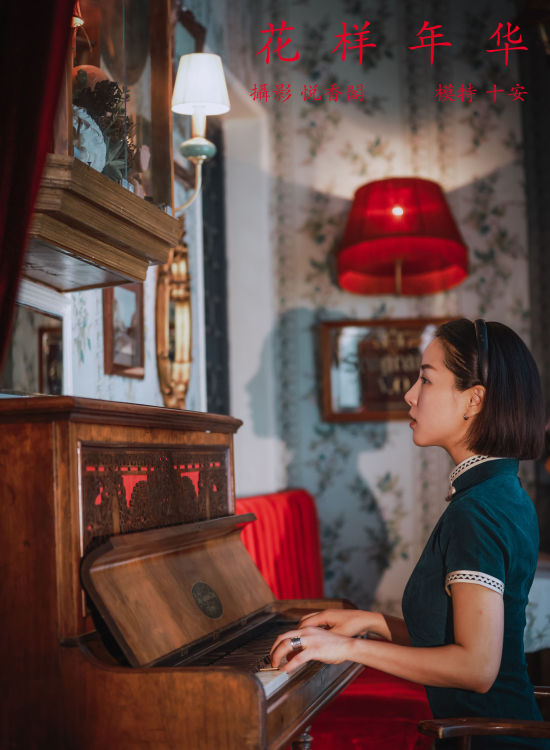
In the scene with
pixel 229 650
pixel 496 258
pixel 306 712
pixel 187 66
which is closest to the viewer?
pixel 306 712

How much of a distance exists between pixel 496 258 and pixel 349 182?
0.86 m

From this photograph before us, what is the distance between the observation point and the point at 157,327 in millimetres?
3020

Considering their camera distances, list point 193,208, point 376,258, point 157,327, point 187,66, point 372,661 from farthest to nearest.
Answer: point 376,258, point 193,208, point 157,327, point 187,66, point 372,661

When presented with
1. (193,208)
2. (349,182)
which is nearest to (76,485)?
(193,208)

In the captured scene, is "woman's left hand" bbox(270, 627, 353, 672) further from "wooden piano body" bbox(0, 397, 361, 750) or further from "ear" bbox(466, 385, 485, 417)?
"ear" bbox(466, 385, 485, 417)

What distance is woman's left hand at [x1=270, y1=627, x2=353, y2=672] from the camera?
4.65ft

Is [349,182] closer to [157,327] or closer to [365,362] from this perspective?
[365,362]

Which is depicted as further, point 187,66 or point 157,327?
point 157,327

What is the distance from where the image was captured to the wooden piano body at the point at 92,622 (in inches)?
51.8

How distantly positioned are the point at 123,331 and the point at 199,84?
0.79 metres

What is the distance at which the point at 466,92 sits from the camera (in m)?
4.44

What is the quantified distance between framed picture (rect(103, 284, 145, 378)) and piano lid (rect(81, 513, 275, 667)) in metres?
0.77

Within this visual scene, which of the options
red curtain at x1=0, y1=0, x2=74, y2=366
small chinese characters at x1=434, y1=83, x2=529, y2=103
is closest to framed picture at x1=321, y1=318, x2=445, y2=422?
small chinese characters at x1=434, y1=83, x2=529, y2=103

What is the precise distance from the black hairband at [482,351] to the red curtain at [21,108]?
853mm
